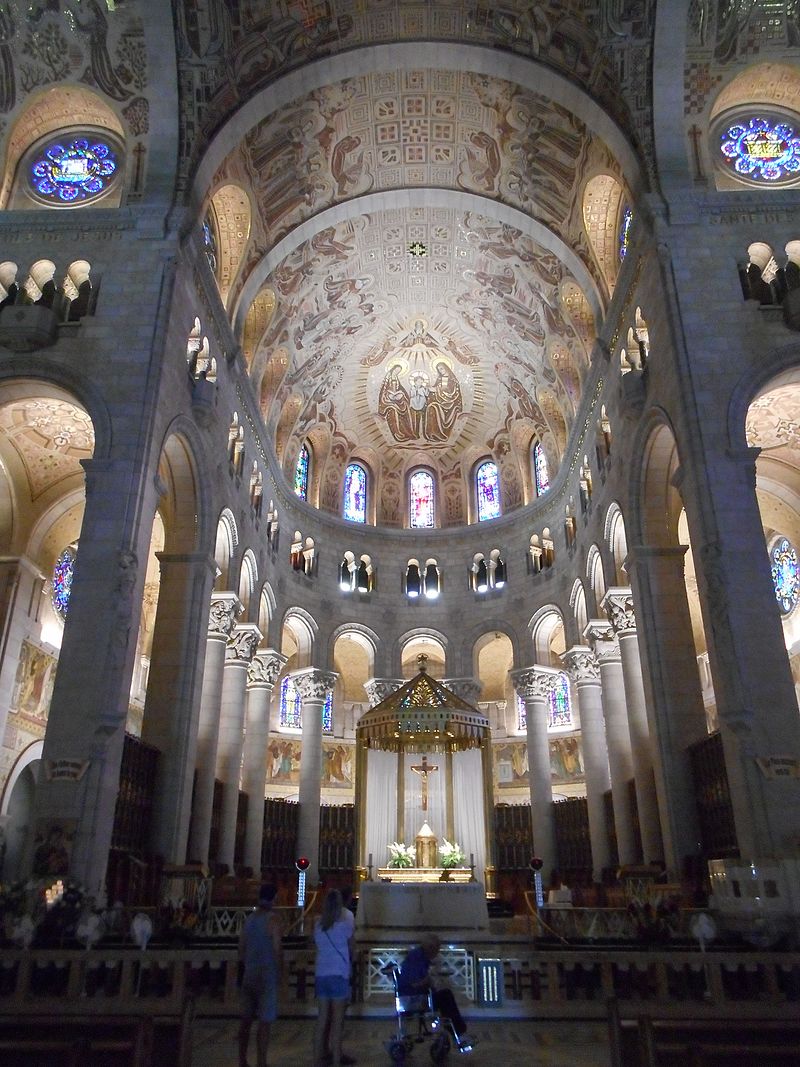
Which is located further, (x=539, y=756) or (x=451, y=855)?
(x=539, y=756)

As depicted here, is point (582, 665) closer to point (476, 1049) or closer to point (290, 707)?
point (290, 707)

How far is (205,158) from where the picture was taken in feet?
57.0

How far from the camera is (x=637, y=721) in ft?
59.3

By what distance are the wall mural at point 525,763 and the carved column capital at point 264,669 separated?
10.7 m

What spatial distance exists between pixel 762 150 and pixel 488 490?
15.6m

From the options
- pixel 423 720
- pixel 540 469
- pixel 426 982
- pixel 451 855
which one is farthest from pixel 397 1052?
pixel 540 469

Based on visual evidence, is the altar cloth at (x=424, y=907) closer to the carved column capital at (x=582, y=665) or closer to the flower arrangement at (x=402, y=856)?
the flower arrangement at (x=402, y=856)

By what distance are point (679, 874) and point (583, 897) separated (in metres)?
8.26

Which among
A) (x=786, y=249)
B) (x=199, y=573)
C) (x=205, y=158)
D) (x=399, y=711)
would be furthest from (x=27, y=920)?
(x=786, y=249)

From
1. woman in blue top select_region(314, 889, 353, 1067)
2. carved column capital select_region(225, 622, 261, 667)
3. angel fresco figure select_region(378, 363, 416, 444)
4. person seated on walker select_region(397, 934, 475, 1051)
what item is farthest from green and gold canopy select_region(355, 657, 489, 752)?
woman in blue top select_region(314, 889, 353, 1067)

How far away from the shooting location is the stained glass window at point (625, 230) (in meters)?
18.3

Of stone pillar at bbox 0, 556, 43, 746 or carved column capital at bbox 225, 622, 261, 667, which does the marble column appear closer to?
carved column capital at bbox 225, 622, 261, 667

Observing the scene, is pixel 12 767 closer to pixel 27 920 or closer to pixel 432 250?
pixel 27 920

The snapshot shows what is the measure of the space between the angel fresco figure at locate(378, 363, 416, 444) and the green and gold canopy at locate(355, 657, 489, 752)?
1330 cm
